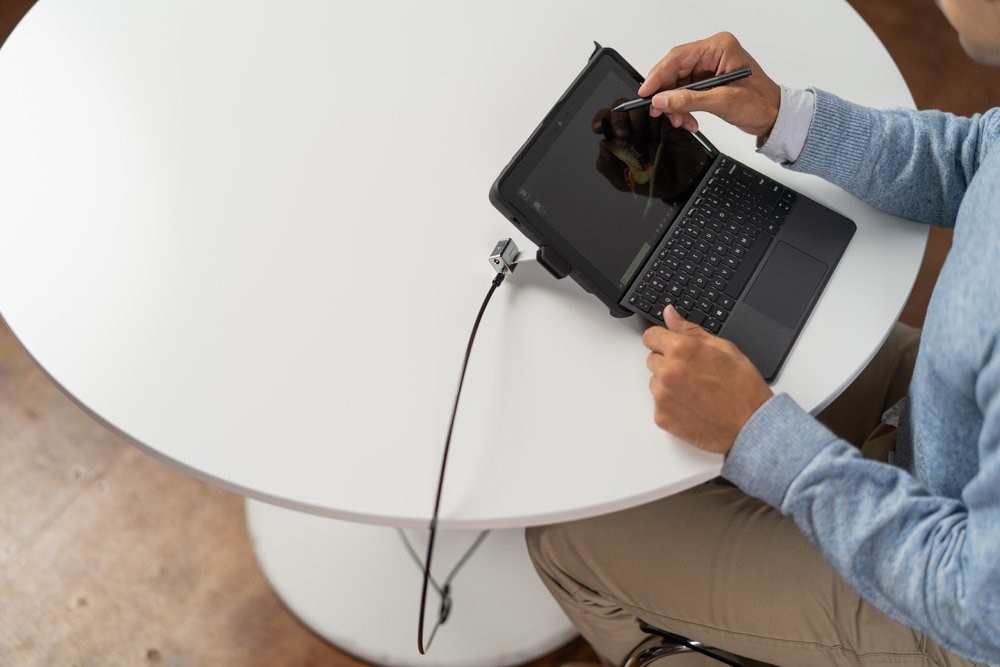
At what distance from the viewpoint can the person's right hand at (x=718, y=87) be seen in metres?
0.93

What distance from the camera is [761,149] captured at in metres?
0.98

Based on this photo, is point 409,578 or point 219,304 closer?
point 219,304

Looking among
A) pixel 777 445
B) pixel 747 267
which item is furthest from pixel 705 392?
pixel 747 267

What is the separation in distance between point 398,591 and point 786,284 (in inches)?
33.3

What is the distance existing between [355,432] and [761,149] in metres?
0.54

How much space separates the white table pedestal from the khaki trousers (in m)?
Answer: 0.41

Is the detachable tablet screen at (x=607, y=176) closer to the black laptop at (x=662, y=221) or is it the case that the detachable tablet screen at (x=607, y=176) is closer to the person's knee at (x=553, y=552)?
the black laptop at (x=662, y=221)

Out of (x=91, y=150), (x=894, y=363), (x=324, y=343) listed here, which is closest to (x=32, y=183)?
(x=91, y=150)

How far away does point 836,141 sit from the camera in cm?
95

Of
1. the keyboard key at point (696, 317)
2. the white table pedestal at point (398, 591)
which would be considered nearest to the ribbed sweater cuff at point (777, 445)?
the keyboard key at point (696, 317)

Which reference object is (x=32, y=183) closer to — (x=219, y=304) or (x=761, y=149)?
(x=219, y=304)

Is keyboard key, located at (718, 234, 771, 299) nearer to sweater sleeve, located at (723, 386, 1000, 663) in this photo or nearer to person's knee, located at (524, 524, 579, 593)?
sweater sleeve, located at (723, 386, 1000, 663)

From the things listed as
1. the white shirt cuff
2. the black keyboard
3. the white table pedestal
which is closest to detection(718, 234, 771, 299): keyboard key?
the black keyboard

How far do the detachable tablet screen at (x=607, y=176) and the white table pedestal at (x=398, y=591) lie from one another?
0.75 meters
